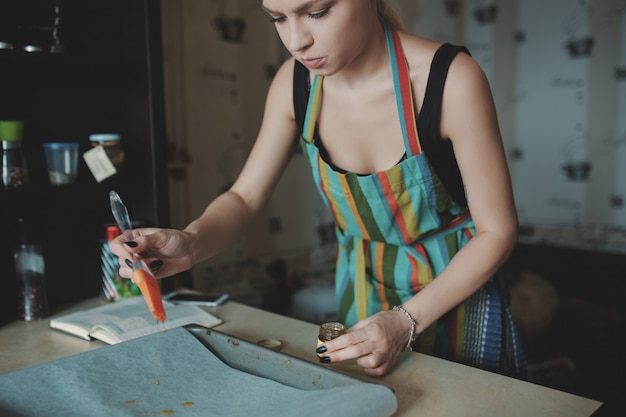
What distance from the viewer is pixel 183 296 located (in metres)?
1.44

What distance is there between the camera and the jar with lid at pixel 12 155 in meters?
1.30

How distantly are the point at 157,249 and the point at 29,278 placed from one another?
0.45m

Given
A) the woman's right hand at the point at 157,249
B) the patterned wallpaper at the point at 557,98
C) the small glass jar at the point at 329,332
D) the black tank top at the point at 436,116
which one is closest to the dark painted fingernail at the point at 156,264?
the woman's right hand at the point at 157,249

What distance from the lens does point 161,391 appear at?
0.87 metres

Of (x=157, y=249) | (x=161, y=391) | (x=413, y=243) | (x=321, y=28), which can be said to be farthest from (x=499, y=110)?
(x=161, y=391)

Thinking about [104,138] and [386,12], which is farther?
[104,138]

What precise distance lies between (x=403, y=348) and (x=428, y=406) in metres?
0.15

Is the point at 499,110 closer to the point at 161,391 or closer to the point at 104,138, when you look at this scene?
the point at 104,138

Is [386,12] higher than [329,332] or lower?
higher

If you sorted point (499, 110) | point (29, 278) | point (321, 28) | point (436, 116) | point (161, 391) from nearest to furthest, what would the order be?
point (161, 391)
point (321, 28)
point (436, 116)
point (29, 278)
point (499, 110)

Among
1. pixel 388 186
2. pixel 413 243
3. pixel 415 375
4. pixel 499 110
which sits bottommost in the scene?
pixel 415 375

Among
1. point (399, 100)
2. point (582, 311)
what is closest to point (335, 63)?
point (399, 100)

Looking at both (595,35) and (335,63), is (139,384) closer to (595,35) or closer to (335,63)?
(335,63)

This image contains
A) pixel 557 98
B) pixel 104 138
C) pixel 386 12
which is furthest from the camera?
pixel 557 98
